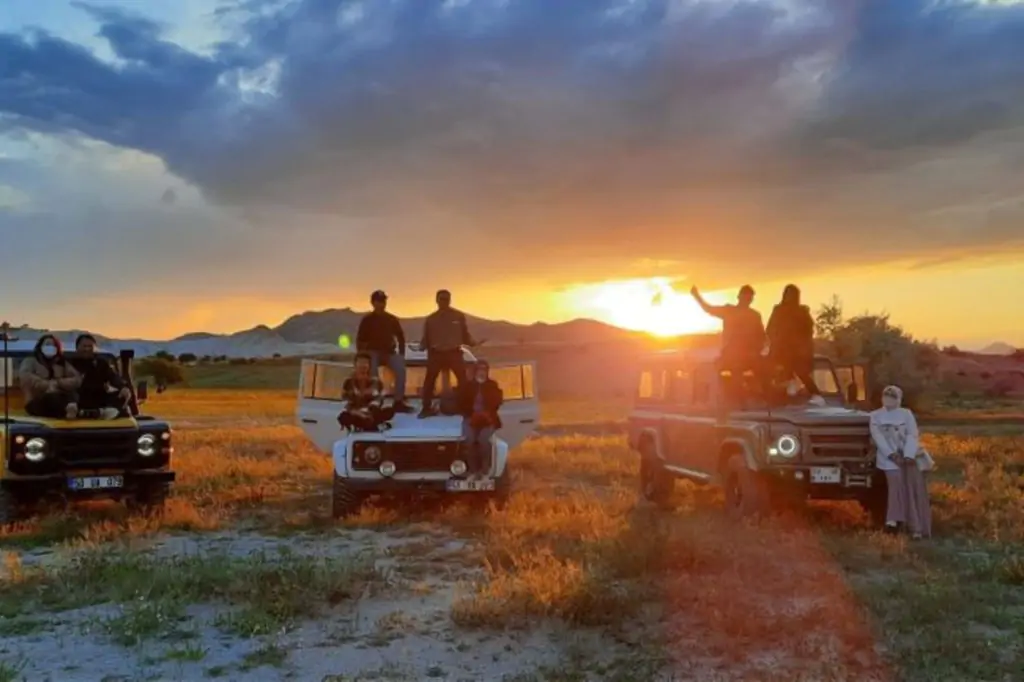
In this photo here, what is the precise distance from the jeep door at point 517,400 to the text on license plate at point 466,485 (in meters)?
1.92

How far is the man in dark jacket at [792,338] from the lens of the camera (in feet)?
41.7

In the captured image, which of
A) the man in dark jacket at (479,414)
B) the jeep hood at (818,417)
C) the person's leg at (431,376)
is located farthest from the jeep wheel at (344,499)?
the jeep hood at (818,417)

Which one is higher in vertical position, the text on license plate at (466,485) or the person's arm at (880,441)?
the person's arm at (880,441)

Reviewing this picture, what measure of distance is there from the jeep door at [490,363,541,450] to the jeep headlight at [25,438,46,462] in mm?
5813

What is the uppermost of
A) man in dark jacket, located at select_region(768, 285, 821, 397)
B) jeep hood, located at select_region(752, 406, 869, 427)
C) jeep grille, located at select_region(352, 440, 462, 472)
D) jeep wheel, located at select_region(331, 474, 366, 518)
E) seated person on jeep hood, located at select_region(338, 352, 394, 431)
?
man in dark jacket, located at select_region(768, 285, 821, 397)

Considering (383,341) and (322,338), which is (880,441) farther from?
(322,338)

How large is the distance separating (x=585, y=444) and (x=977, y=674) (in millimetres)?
18561

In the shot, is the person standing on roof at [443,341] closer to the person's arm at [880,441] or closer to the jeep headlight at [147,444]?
the jeep headlight at [147,444]

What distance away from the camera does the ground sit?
6.64 meters

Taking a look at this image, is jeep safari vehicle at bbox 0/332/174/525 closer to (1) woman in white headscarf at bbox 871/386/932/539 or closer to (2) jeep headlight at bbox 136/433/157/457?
(2) jeep headlight at bbox 136/433/157/457

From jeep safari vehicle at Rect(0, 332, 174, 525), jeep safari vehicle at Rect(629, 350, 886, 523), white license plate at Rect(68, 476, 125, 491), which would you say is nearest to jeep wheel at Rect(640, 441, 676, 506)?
jeep safari vehicle at Rect(629, 350, 886, 523)

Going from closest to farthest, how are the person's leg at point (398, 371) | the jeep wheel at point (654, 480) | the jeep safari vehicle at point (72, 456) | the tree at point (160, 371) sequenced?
the jeep safari vehicle at point (72, 456) → the person's leg at point (398, 371) → the jeep wheel at point (654, 480) → the tree at point (160, 371)

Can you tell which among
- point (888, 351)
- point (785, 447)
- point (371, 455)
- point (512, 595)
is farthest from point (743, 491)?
point (888, 351)

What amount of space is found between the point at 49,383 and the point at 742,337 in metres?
8.55
